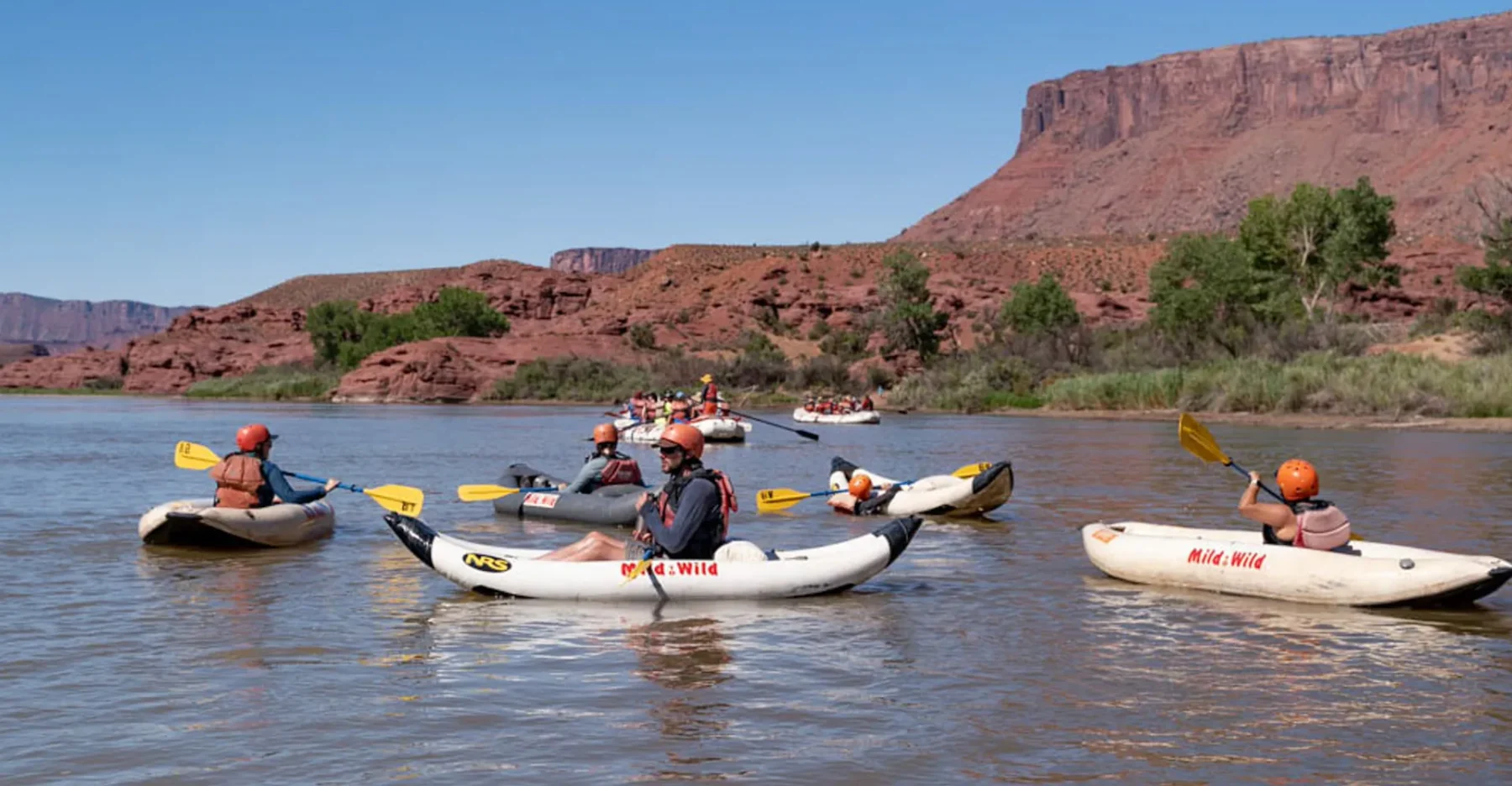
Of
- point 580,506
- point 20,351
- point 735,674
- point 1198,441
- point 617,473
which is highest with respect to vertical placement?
point 20,351

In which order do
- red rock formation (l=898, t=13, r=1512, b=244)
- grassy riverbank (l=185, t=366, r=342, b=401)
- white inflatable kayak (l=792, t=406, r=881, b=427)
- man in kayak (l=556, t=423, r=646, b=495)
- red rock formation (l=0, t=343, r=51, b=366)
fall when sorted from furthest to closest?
red rock formation (l=0, t=343, r=51, b=366), red rock formation (l=898, t=13, r=1512, b=244), grassy riverbank (l=185, t=366, r=342, b=401), white inflatable kayak (l=792, t=406, r=881, b=427), man in kayak (l=556, t=423, r=646, b=495)

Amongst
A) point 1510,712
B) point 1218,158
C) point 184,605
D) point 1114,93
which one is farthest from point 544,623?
point 1114,93

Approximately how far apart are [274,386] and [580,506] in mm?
67503

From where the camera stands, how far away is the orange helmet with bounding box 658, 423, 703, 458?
9.95 metres

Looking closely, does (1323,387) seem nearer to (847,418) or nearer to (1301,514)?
(847,418)

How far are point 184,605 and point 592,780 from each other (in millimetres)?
5508

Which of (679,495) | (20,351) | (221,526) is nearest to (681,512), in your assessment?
(679,495)

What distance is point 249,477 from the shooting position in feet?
43.6

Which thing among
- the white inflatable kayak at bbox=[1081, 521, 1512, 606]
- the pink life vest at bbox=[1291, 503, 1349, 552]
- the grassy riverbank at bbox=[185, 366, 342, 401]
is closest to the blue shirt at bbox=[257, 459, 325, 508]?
the white inflatable kayak at bbox=[1081, 521, 1512, 606]

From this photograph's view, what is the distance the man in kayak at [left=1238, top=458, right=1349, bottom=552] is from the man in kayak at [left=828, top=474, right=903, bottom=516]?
21.9 ft

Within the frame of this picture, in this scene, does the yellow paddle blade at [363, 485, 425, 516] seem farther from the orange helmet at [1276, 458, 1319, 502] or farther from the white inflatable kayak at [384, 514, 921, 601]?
the orange helmet at [1276, 458, 1319, 502]

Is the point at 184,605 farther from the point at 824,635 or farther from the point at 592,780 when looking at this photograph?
the point at 592,780

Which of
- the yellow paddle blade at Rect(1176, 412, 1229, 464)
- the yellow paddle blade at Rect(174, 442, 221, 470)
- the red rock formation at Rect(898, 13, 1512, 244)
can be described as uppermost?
the red rock formation at Rect(898, 13, 1512, 244)

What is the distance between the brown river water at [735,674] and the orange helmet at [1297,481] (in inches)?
31.0
